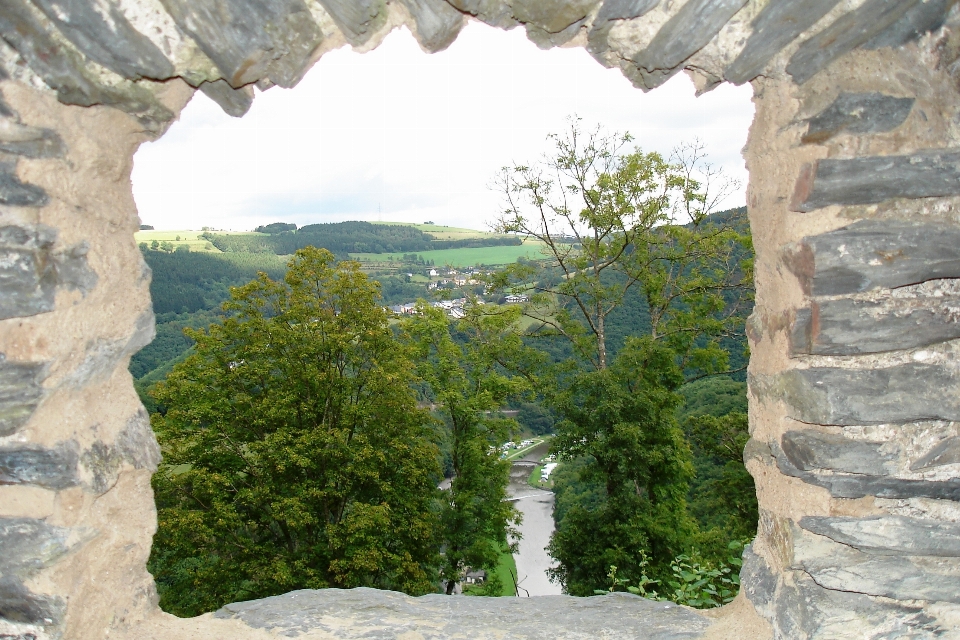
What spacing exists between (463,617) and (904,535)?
4.11 feet

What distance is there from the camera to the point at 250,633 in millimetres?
1833

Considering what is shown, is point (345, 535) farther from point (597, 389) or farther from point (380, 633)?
point (380, 633)

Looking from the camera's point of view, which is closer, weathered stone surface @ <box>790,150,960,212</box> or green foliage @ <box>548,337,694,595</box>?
weathered stone surface @ <box>790,150,960,212</box>

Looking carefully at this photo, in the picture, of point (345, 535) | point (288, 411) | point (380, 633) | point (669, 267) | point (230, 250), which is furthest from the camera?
point (230, 250)

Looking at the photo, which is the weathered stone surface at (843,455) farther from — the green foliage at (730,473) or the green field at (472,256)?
the green field at (472,256)

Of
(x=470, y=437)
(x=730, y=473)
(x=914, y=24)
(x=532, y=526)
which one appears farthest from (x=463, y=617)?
(x=532, y=526)

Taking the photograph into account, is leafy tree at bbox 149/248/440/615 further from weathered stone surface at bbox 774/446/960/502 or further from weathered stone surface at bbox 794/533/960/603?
weathered stone surface at bbox 774/446/960/502

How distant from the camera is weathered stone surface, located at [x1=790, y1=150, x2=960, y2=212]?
1.54 m

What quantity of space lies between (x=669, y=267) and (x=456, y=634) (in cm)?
1239

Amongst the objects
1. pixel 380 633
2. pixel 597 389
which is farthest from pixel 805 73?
pixel 597 389

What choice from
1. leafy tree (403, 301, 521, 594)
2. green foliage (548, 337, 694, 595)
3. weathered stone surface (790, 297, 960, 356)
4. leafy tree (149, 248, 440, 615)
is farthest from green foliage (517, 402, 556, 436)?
weathered stone surface (790, 297, 960, 356)

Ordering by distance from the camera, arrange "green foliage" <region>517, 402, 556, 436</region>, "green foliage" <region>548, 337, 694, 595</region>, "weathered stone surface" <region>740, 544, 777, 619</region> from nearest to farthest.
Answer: "weathered stone surface" <region>740, 544, 777, 619</region>, "green foliage" <region>548, 337, 694, 595</region>, "green foliage" <region>517, 402, 556, 436</region>

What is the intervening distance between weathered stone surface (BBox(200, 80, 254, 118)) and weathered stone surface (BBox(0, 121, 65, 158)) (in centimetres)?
39

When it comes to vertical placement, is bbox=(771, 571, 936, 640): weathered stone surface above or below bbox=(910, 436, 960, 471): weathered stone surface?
below
